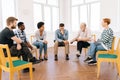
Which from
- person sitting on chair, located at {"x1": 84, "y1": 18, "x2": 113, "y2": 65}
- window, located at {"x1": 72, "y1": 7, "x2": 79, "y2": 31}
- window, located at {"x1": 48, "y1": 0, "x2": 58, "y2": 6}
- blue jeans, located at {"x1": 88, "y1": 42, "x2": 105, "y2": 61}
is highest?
window, located at {"x1": 48, "y1": 0, "x2": 58, "y2": 6}

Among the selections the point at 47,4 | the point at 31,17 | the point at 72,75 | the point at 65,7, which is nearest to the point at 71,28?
the point at 65,7

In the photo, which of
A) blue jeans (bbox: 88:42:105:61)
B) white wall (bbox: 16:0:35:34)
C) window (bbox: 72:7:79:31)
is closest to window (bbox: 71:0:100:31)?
window (bbox: 72:7:79:31)

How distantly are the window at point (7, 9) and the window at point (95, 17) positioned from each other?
3555mm

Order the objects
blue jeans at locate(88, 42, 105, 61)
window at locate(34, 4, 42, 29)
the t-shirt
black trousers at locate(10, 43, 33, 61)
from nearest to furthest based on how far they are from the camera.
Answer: the t-shirt < black trousers at locate(10, 43, 33, 61) < blue jeans at locate(88, 42, 105, 61) < window at locate(34, 4, 42, 29)

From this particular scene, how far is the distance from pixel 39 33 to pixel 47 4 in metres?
3.48

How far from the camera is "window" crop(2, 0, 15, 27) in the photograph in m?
5.78

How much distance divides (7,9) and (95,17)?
150 inches

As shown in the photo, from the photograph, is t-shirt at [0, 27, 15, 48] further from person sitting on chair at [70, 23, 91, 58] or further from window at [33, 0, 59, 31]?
window at [33, 0, 59, 31]

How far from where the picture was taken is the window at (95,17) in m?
7.18

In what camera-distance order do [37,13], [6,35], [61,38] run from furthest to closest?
1. [37,13]
2. [61,38]
3. [6,35]

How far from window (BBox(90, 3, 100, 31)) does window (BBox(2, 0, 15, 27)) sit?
11.7 ft

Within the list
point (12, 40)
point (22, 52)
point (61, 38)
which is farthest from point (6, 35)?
point (61, 38)

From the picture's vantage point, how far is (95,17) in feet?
24.1

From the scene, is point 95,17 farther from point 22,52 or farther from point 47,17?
point 22,52
